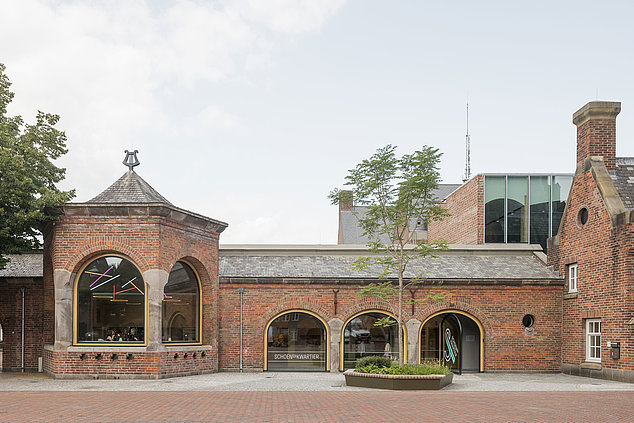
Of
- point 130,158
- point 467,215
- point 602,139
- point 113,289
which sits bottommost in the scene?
point 113,289

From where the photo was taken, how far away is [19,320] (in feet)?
74.7

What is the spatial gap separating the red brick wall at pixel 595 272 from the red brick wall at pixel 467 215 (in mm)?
7816

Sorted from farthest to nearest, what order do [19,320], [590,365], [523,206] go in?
1. [523,206]
2. [19,320]
3. [590,365]

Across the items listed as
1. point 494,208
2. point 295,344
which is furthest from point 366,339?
point 494,208

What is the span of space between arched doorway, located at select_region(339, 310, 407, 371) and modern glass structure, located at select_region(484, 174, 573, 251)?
1166 centimetres

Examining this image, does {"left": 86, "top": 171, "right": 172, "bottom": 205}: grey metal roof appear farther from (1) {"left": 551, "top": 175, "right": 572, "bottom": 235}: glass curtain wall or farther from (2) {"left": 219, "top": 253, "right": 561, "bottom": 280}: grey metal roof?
(1) {"left": 551, "top": 175, "right": 572, "bottom": 235}: glass curtain wall

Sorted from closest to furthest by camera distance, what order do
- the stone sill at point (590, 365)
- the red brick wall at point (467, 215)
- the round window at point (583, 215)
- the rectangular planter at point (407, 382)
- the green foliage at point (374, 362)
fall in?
1. the rectangular planter at point (407, 382)
2. the green foliage at point (374, 362)
3. the stone sill at point (590, 365)
4. the round window at point (583, 215)
5. the red brick wall at point (467, 215)

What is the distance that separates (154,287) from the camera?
20.0 m

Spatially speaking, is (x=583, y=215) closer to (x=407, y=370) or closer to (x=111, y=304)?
(x=407, y=370)

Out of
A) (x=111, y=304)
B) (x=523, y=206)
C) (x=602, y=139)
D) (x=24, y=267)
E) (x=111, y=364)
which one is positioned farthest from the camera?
(x=523, y=206)

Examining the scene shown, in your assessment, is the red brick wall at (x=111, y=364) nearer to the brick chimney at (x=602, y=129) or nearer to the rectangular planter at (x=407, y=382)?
the rectangular planter at (x=407, y=382)

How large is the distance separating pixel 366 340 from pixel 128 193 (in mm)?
9901

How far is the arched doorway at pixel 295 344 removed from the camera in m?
23.1

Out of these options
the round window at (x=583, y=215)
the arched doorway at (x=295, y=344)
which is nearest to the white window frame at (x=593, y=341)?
the round window at (x=583, y=215)
